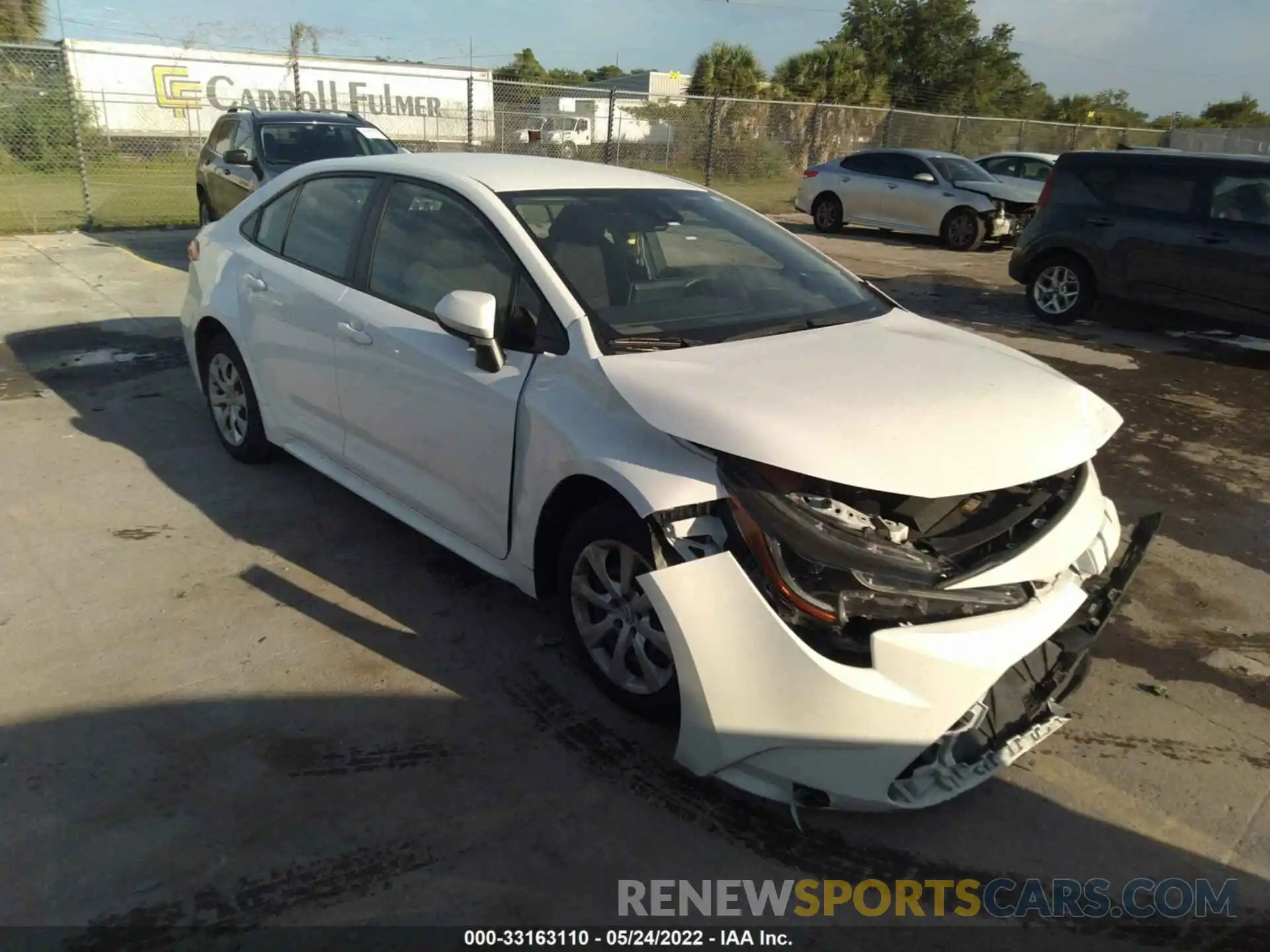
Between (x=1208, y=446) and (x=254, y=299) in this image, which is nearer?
(x=254, y=299)

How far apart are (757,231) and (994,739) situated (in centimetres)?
247

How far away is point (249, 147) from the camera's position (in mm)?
10977

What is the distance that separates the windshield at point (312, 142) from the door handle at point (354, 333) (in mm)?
7647

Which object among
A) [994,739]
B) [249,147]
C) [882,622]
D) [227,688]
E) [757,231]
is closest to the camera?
[882,622]

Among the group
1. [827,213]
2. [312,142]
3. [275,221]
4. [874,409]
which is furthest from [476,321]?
[827,213]

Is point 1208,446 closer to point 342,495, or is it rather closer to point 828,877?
point 828,877

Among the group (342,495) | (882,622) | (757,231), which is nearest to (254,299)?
(342,495)

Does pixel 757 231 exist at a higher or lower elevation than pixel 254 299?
higher

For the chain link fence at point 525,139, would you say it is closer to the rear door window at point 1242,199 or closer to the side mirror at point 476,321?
the rear door window at point 1242,199

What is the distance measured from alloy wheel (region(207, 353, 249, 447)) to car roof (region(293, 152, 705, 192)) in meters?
1.36

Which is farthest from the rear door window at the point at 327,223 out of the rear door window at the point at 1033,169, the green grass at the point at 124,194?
the rear door window at the point at 1033,169

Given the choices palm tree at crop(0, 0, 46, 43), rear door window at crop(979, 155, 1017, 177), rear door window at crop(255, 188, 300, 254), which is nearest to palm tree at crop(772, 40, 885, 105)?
rear door window at crop(979, 155, 1017, 177)

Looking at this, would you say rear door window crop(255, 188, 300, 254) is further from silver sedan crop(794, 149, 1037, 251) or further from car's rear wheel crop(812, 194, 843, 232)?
car's rear wheel crop(812, 194, 843, 232)

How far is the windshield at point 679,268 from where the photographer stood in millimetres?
3418
